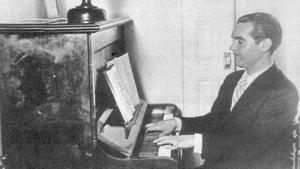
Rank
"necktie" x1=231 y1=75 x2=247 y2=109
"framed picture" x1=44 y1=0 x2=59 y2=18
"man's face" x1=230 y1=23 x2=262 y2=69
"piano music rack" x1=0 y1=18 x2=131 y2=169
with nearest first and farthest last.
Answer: "piano music rack" x1=0 y1=18 x2=131 y2=169 → "man's face" x1=230 y1=23 x2=262 y2=69 → "necktie" x1=231 y1=75 x2=247 y2=109 → "framed picture" x1=44 y1=0 x2=59 y2=18

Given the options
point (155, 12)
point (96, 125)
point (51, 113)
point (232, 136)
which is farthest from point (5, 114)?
point (155, 12)

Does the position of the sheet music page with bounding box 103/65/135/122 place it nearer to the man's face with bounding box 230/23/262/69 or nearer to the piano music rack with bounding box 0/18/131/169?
the piano music rack with bounding box 0/18/131/169

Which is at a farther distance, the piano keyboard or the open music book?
the open music book

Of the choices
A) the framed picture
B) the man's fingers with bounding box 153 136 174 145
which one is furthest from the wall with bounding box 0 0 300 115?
the man's fingers with bounding box 153 136 174 145

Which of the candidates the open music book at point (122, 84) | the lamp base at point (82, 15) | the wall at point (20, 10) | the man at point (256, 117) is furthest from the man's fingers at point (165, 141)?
the wall at point (20, 10)

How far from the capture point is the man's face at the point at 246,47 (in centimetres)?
232

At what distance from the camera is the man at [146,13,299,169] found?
2111mm

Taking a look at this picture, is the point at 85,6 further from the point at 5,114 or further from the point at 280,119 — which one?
the point at 280,119

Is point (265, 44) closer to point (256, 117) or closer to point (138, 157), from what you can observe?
point (256, 117)

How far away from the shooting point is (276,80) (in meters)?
2.20

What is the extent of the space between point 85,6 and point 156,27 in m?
1.06

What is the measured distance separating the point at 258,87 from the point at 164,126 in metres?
0.63

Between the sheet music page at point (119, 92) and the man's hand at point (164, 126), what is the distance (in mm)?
140

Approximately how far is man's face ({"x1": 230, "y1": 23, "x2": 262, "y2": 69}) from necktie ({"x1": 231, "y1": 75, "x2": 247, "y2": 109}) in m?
0.13
